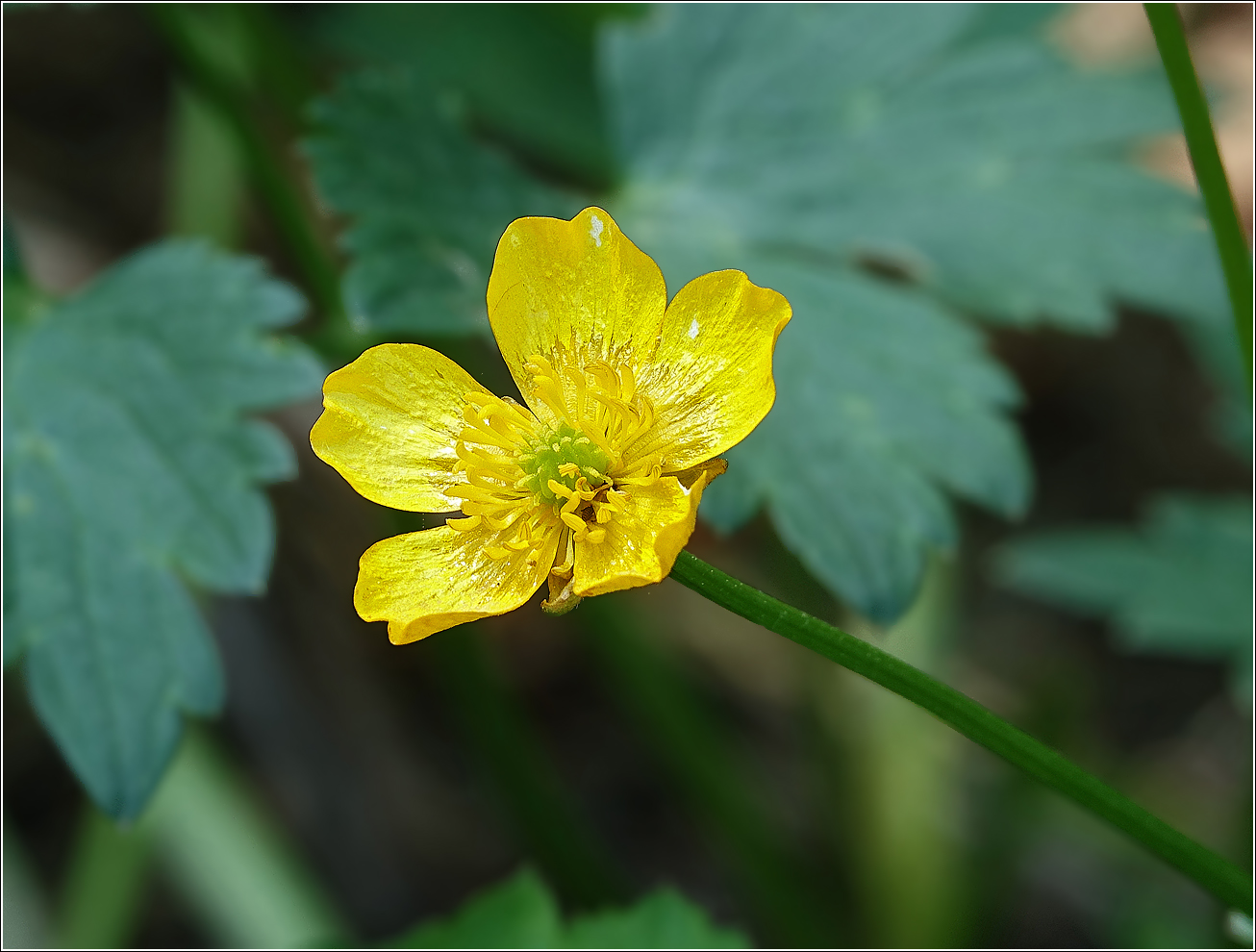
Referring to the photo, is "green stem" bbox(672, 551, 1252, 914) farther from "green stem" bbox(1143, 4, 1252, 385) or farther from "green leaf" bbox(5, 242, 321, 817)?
"green leaf" bbox(5, 242, 321, 817)

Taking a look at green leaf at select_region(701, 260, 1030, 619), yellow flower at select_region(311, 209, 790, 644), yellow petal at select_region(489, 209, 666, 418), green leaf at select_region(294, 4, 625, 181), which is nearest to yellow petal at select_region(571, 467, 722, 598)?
yellow flower at select_region(311, 209, 790, 644)

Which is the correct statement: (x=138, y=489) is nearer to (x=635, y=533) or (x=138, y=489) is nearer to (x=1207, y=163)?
A: (x=635, y=533)

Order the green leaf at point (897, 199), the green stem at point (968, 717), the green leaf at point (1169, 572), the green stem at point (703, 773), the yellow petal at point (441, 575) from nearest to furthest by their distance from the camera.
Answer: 1. the green stem at point (968, 717)
2. the yellow petal at point (441, 575)
3. the green leaf at point (897, 199)
4. the green leaf at point (1169, 572)
5. the green stem at point (703, 773)

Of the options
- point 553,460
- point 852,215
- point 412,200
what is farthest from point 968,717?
point 852,215

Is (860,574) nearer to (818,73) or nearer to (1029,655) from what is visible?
(818,73)

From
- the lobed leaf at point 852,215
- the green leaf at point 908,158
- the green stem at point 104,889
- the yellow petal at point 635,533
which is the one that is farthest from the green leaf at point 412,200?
the green stem at point 104,889

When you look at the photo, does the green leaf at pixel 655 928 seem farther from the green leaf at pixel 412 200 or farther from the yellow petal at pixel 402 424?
the green leaf at pixel 412 200
